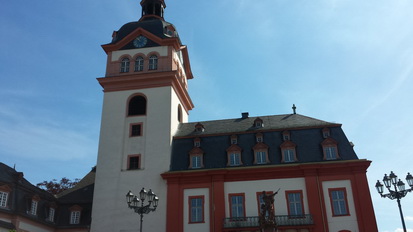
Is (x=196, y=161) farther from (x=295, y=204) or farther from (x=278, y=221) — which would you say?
(x=295, y=204)

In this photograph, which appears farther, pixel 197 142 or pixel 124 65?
pixel 124 65

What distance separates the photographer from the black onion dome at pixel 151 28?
44.9 m

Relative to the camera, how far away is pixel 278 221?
3366cm

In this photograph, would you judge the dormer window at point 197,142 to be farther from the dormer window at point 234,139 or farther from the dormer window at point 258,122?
the dormer window at point 258,122

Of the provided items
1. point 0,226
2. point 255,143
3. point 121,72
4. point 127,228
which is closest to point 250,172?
point 255,143

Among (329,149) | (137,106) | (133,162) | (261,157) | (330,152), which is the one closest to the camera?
(330,152)

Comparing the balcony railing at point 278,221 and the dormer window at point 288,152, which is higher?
the dormer window at point 288,152

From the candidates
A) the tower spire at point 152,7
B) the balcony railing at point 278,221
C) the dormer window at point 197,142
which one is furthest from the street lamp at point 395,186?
the tower spire at point 152,7

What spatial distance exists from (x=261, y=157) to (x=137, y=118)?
1265cm

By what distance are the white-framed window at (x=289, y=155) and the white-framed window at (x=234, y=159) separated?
4.12 metres

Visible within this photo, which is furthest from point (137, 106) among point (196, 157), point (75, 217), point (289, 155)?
point (289, 155)

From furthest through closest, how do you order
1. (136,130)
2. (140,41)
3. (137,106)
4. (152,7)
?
(152,7) < (140,41) < (137,106) < (136,130)

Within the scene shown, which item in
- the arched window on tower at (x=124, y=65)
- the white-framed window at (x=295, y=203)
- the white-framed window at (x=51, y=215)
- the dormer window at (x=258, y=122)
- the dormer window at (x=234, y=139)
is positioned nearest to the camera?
the white-framed window at (x=295, y=203)

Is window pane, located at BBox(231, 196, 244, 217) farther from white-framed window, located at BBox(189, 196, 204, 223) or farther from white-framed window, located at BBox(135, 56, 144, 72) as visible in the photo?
white-framed window, located at BBox(135, 56, 144, 72)
